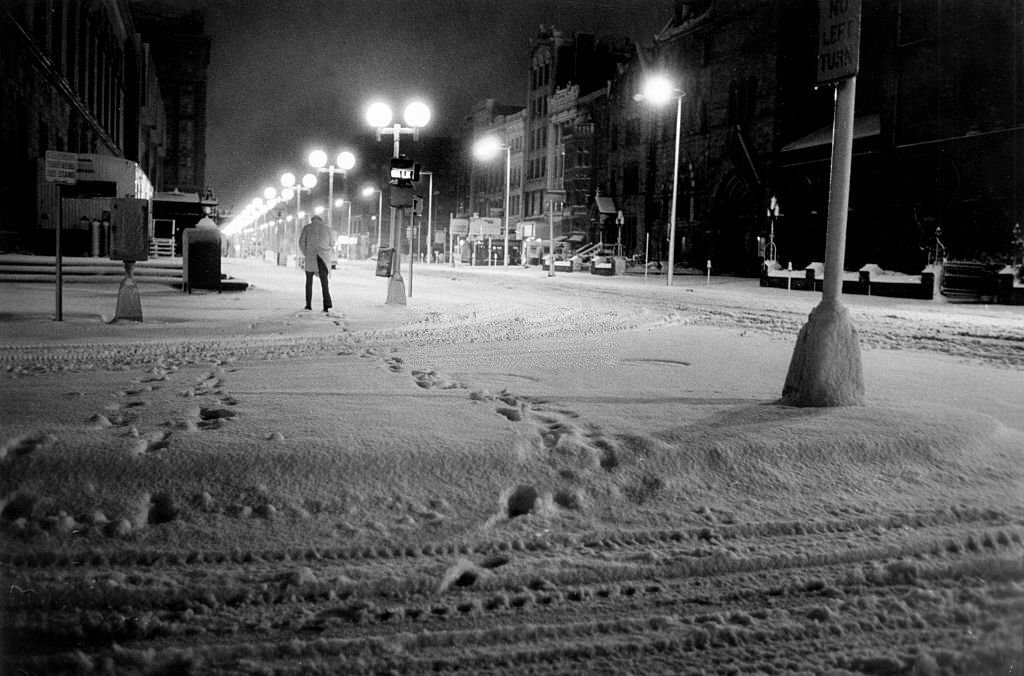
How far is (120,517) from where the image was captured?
4863mm

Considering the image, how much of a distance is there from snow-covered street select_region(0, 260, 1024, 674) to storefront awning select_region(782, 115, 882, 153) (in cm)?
3663

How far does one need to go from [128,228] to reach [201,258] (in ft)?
31.5

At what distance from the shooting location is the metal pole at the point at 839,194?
7754mm

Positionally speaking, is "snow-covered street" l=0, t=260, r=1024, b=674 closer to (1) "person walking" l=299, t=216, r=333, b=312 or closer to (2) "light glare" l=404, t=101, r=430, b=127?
(1) "person walking" l=299, t=216, r=333, b=312

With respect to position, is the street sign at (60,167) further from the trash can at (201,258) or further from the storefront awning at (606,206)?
the storefront awning at (606,206)

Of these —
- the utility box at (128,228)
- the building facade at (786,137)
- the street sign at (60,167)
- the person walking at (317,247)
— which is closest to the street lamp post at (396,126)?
the person walking at (317,247)

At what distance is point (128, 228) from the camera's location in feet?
46.2

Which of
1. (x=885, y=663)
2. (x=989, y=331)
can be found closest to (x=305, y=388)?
(x=885, y=663)

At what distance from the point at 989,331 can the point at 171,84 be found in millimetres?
149478

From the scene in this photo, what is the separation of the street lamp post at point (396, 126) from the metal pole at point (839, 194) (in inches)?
525

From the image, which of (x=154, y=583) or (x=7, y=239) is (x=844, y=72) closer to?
(x=154, y=583)

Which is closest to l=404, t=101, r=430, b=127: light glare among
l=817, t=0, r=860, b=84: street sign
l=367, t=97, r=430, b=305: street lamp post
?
l=367, t=97, r=430, b=305: street lamp post

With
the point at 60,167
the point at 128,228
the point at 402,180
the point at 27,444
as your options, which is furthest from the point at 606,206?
the point at 27,444

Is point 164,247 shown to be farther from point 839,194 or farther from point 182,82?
point 182,82
